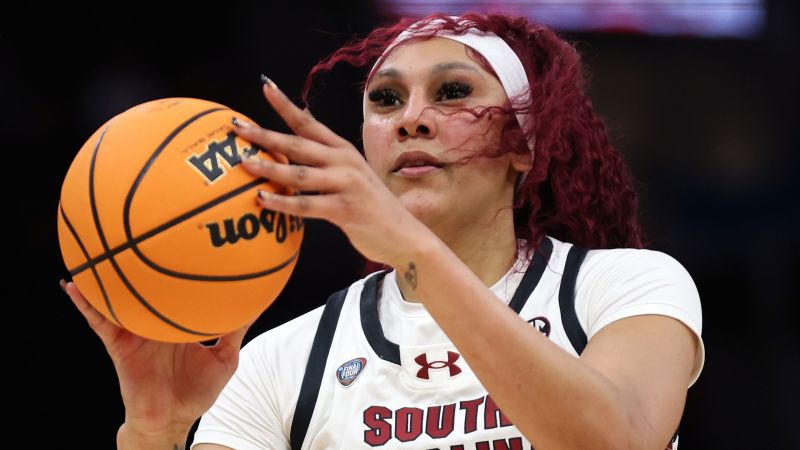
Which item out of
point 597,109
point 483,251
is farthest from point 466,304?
point 597,109

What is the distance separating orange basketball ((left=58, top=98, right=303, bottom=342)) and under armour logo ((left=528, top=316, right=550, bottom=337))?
0.80 m

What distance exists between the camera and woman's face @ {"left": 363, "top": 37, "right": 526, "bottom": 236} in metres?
2.79

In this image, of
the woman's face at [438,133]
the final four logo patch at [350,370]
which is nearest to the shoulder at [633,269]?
the woman's face at [438,133]

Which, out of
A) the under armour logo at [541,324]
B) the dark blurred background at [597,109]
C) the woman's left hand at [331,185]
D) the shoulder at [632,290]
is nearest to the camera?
the woman's left hand at [331,185]

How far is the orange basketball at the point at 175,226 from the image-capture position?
2047mm

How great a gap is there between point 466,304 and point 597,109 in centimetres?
363

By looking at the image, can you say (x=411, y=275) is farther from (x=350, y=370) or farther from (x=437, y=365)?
(x=350, y=370)

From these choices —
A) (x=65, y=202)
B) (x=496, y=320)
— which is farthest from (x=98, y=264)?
(x=496, y=320)

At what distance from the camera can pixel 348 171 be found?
6.40 ft

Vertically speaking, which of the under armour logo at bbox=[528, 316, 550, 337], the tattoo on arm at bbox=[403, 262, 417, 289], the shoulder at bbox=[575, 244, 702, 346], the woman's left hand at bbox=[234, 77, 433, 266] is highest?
the woman's left hand at bbox=[234, 77, 433, 266]

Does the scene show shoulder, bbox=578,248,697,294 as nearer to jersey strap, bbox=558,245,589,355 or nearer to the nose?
jersey strap, bbox=558,245,589,355

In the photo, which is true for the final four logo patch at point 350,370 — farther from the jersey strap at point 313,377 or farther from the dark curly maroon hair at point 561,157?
the dark curly maroon hair at point 561,157

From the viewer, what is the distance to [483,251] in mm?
2984

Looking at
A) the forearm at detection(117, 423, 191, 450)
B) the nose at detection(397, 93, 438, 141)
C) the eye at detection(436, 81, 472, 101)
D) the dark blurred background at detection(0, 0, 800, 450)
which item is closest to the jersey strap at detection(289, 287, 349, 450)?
the forearm at detection(117, 423, 191, 450)
